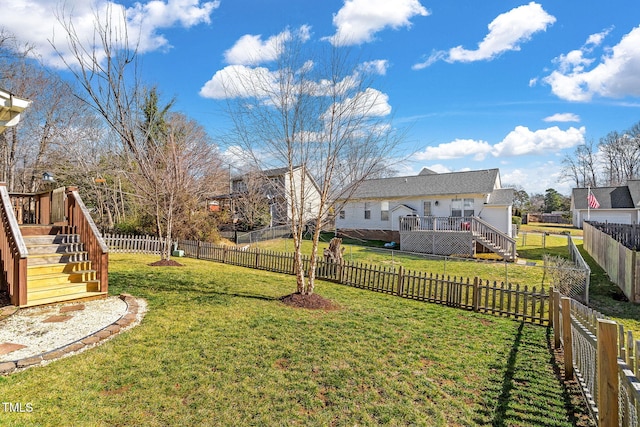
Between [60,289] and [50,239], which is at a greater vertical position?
[50,239]

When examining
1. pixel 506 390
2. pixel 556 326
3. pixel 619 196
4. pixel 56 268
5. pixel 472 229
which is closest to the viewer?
pixel 506 390

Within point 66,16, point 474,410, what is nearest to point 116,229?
point 66,16

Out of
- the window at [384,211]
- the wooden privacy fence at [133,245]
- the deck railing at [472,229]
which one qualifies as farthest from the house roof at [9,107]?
the window at [384,211]

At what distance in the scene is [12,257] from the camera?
245 inches

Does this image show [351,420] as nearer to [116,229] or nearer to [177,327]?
[177,327]

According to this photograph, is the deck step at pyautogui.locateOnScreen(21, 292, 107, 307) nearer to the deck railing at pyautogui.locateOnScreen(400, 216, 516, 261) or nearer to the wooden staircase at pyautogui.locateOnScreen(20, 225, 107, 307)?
the wooden staircase at pyautogui.locateOnScreen(20, 225, 107, 307)

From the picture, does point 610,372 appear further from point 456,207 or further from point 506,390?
point 456,207

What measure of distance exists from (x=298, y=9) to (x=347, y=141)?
2919mm

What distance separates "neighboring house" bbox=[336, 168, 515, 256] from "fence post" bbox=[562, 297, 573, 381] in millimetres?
13772

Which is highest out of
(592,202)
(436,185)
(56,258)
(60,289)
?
(436,185)

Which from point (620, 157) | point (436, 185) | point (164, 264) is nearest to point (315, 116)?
point (164, 264)

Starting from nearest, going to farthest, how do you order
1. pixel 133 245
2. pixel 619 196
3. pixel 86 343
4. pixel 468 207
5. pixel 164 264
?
pixel 86 343 < pixel 164 264 < pixel 133 245 < pixel 468 207 < pixel 619 196

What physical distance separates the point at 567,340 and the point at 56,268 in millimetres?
9566

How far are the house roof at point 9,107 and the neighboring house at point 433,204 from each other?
14.8 m
